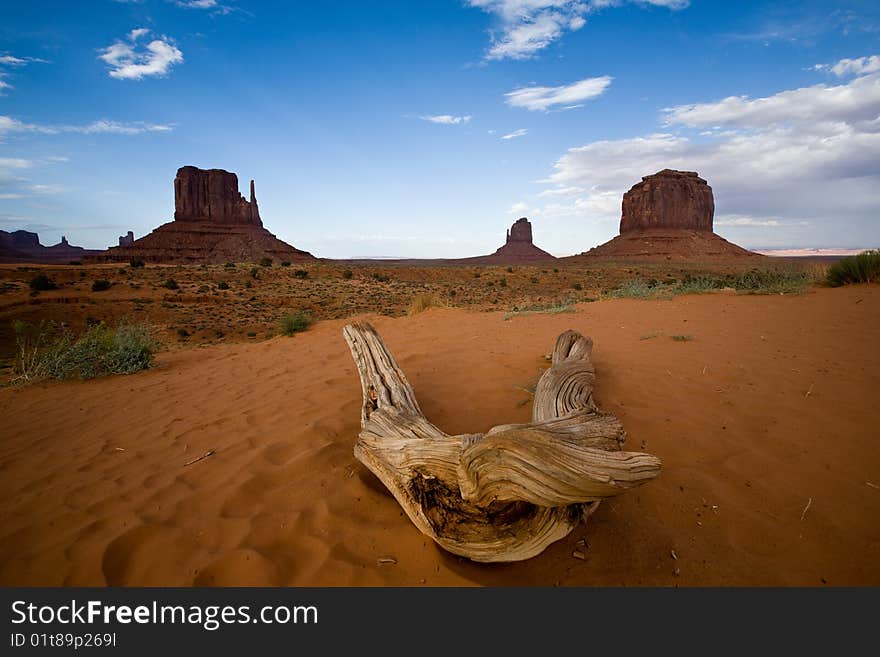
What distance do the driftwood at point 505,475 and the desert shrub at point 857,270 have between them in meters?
12.2

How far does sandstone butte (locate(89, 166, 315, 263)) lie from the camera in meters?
69.2

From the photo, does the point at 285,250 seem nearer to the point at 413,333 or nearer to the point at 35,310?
the point at 35,310

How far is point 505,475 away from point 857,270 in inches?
524

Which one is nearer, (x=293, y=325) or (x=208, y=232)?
(x=293, y=325)

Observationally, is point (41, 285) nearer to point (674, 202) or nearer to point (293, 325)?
point (293, 325)

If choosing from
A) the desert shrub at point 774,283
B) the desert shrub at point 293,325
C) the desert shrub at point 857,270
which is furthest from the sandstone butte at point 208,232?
the desert shrub at point 857,270

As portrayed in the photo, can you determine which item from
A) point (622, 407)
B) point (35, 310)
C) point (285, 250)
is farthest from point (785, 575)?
point (285, 250)

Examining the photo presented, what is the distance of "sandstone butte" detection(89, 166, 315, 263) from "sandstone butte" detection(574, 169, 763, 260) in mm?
62155

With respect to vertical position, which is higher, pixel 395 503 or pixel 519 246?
pixel 519 246

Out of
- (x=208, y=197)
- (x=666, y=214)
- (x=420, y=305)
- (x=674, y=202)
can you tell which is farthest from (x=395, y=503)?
(x=674, y=202)

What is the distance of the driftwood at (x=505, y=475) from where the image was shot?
169 cm

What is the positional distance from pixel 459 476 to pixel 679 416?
238cm

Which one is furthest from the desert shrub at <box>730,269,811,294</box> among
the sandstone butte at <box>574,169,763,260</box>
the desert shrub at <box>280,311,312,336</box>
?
the sandstone butte at <box>574,169,763,260</box>

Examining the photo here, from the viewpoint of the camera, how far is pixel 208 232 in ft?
255
